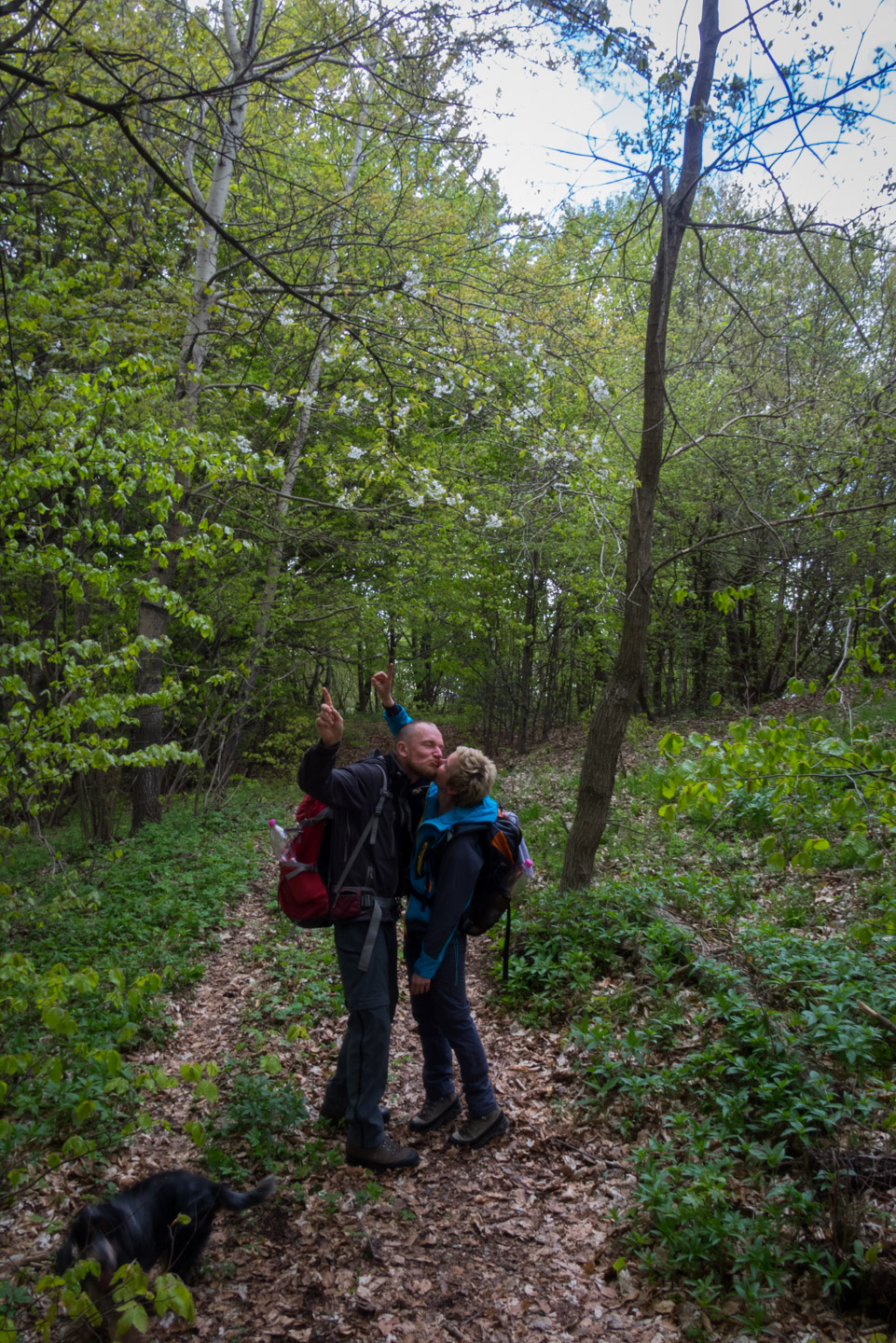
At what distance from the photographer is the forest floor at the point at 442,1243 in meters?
2.92

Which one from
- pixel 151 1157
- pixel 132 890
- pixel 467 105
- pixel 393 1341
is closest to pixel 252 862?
pixel 132 890

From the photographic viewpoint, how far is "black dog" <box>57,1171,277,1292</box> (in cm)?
263

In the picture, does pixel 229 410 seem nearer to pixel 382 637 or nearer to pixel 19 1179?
pixel 382 637

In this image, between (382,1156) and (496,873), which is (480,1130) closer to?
(382,1156)

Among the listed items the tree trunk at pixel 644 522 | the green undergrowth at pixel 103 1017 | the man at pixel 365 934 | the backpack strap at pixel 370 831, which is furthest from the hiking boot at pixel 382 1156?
the tree trunk at pixel 644 522

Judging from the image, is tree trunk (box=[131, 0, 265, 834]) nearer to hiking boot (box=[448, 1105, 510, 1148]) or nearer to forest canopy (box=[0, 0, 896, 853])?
forest canopy (box=[0, 0, 896, 853])

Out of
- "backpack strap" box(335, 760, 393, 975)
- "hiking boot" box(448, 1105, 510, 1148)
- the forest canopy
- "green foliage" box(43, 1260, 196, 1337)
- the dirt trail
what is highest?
the forest canopy

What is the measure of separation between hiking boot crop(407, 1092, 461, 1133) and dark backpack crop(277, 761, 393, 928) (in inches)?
52.6

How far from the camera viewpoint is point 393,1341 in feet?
9.46

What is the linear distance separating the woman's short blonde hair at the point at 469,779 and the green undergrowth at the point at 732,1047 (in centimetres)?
87

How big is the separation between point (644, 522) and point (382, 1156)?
4865 mm

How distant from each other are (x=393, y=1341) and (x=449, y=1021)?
1305mm

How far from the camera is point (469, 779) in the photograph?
385 centimetres

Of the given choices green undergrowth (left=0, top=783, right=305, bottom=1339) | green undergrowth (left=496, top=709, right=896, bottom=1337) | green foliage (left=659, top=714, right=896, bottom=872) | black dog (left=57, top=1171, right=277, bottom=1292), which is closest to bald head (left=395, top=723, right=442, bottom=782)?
green undergrowth (left=496, top=709, right=896, bottom=1337)
